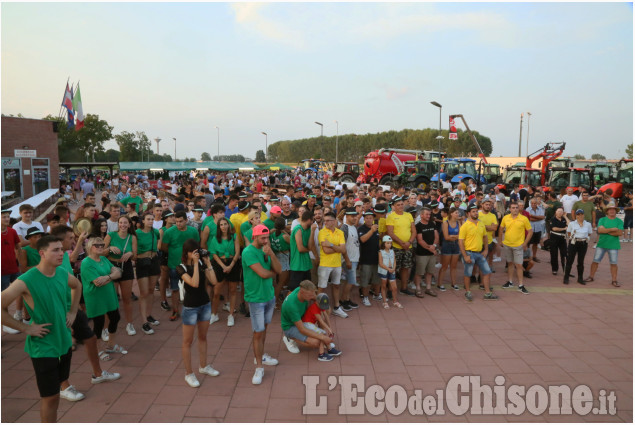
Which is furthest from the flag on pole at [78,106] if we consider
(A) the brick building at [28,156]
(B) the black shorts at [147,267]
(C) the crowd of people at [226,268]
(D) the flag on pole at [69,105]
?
(B) the black shorts at [147,267]

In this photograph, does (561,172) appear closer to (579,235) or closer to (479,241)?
(579,235)

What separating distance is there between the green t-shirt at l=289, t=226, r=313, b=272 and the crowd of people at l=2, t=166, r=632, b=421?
0.05ft

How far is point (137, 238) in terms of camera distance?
5.66m

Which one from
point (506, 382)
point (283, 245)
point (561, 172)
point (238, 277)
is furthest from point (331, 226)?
point (561, 172)

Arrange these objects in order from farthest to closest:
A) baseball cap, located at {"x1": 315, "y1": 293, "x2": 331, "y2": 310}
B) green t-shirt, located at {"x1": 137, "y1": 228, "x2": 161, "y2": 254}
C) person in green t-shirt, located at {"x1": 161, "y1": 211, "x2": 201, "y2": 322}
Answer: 1. person in green t-shirt, located at {"x1": 161, "y1": 211, "x2": 201, "y2": 322}
2. green t-shirt, located at {"x1": 137, "y1": 228, "x2": 161, "y2": 254}
3. baseball cap, located at {"x1": 315, "y1": 293, "x2": 331, "y2": 310}

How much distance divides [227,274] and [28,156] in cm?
1914

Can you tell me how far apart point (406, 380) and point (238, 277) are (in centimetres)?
287

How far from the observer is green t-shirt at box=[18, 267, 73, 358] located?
3.18 meters

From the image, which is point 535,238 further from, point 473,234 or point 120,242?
point 120,242

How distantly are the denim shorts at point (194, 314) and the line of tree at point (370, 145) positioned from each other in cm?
5683

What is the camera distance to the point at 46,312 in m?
3.24

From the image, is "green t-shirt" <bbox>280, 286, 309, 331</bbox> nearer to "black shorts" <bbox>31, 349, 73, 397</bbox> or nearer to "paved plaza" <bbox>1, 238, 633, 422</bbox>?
"paved plaza" <bbox>1, 238, 633, 422</bbox>

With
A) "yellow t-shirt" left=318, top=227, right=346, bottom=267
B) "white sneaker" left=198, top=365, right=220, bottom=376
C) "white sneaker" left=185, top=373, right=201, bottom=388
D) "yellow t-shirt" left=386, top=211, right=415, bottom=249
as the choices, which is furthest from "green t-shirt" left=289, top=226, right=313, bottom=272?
"white sneaker" left=185, top=373, right=201, bottom=388

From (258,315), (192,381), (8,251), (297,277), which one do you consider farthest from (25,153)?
(258,315)
